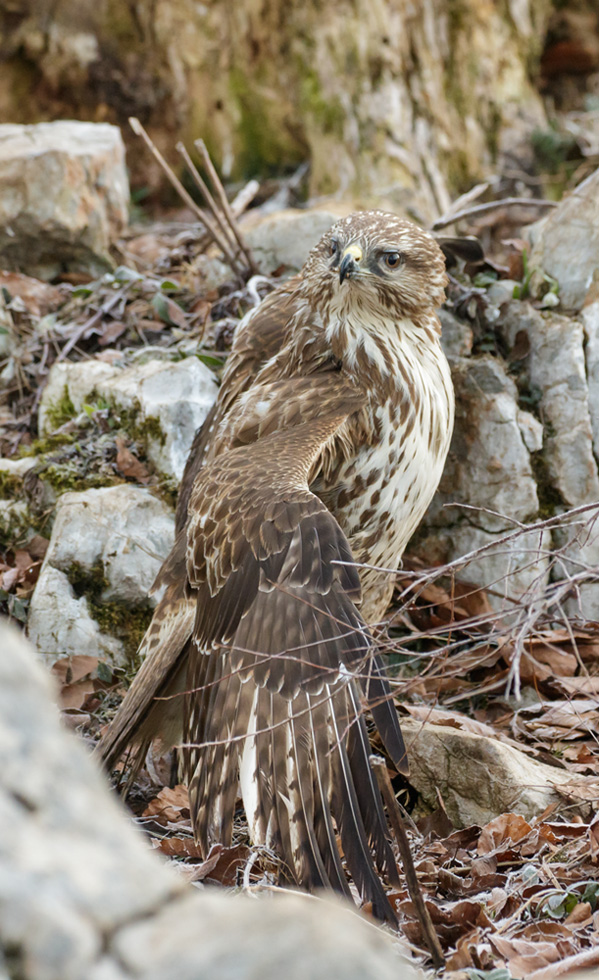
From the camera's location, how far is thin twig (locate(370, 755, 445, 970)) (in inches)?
82.0

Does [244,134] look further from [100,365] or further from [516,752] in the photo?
[516,752]

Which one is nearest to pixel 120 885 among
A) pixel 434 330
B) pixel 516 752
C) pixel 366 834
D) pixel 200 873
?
pixel 366 834

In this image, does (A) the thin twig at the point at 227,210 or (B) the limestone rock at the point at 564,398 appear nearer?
(B) the limestone rock at the point at 564,398

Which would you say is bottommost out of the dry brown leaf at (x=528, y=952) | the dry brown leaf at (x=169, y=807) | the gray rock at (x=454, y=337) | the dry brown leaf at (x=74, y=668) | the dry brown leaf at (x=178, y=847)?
the dry brown leaf at (x=169, y=807)

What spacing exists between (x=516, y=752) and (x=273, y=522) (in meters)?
1.17

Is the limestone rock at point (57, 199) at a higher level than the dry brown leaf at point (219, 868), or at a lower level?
higher

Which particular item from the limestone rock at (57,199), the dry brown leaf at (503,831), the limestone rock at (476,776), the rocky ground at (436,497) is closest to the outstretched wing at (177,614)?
the rocky ground at (436,497)

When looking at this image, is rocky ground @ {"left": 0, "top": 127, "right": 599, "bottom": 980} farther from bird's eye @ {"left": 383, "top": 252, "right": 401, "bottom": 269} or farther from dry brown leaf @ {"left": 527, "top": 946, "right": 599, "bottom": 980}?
bird's eye @ {"left": 383, "top": 252, "right": 401, "bottom": 269}

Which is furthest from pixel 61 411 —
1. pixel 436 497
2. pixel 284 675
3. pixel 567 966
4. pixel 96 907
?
pixel 96 907

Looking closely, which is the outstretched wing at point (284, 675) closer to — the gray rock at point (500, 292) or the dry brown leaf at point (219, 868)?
the dry brown leaf at point (219, 868)

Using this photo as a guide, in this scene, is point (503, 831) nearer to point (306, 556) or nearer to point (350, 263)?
point (306, 556)

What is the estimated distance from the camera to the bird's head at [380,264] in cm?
337

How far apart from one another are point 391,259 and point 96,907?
2701 millimetres

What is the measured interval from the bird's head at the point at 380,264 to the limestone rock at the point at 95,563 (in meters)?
1.36
